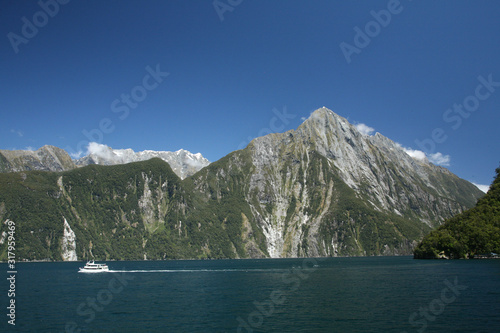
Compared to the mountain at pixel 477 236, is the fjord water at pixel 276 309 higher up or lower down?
lower down

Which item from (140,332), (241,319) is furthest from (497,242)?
(140,332)

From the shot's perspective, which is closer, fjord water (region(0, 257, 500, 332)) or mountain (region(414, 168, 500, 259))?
fjord water (region(0, 257, 500, 332))

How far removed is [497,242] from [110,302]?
180 m

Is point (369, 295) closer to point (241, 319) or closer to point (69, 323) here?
point (241, 319)

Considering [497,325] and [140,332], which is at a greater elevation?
[140,332]

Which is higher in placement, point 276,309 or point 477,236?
point 477,236

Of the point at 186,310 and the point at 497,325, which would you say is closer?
the point at 497,325

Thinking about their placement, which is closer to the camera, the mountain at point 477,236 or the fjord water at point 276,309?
the fjord water at point 276,309

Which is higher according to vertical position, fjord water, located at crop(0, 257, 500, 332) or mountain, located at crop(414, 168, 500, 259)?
mountain, located at crop(414, 168, 500, 259)

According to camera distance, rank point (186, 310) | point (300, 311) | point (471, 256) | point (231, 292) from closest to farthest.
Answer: point (300, 311) → point (186, 310) → point (231, 292) → point (471, 256)

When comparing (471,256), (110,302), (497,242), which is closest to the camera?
(110,302)

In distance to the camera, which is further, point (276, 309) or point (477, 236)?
point (477, 236)

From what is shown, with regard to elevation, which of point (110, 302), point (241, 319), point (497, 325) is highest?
point (110, 302)

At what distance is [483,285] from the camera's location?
268 ft
